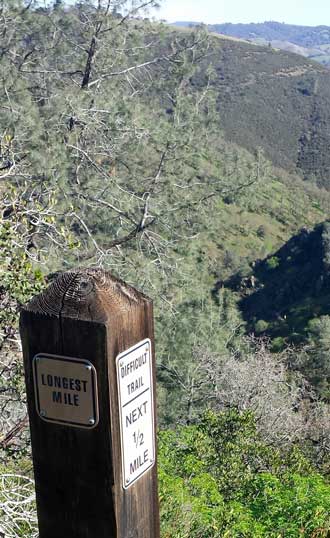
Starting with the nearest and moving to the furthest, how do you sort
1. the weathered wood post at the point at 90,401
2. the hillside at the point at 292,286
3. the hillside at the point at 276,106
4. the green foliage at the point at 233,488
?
the weathered wood post at the point at 90,401 < the green foliage at the point at 233,488 < the hillside at the point at 292,286 < the hillside at the point at 276,106

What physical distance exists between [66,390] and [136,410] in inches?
6.3

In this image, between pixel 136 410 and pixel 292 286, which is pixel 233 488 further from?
pixel 292 286

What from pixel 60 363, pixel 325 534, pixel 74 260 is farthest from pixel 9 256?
pixel 74 260

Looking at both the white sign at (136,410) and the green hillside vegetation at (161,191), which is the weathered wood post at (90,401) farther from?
the green hillside vegetation at (161,191)

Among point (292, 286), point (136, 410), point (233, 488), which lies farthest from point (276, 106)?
point (136, 410)

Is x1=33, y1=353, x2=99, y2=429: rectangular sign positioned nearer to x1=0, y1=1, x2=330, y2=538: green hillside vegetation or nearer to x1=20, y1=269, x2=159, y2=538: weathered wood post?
x1=20, y1=269, x2=159, y2=538: weathered wood post

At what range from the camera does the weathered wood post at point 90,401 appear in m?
1.21

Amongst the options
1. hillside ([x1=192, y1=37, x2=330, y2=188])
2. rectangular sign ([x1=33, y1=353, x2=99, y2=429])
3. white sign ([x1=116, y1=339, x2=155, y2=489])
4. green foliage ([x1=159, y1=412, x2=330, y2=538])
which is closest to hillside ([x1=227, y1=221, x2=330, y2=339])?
green foliage ([x1=159, y1=412, x2=330, y2=538])

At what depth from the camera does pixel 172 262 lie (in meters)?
11.5

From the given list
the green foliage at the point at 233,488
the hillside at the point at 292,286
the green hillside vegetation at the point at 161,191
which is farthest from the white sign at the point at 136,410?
the hillside at the point at 292,286

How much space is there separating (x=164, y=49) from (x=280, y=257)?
25.2 m

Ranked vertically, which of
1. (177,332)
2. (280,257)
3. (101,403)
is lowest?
(280,257)

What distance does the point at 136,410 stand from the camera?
50.9 inches

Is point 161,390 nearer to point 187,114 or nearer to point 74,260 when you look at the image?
point 74,260
